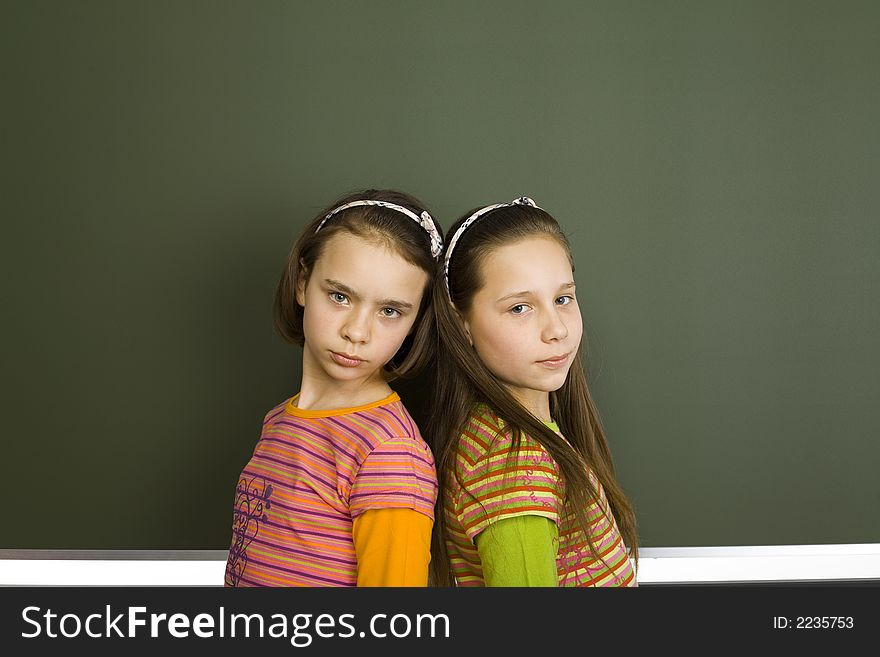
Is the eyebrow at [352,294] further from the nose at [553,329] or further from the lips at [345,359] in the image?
the nose at [553,329]

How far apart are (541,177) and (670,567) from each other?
0.72m

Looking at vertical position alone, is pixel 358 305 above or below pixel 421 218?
below

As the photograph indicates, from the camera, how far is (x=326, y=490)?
1099 mm

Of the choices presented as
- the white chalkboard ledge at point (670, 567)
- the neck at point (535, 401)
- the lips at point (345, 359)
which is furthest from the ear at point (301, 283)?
the white chalkboard ledge at point (670, 567)

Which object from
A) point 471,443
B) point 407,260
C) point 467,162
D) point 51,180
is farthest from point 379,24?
point 471,443

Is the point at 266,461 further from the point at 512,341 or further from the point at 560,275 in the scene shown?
the point at 560,275

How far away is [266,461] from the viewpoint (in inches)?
46.9

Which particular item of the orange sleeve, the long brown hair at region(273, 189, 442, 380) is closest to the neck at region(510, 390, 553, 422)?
the long brown hair at region(273, 189, 442, 380)

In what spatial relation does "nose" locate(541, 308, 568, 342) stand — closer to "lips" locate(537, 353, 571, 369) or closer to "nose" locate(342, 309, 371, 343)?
"lips" locate(537, 353, 571, 369)

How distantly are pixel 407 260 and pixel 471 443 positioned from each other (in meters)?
0.27

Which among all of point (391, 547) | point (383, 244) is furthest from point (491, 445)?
point (383, 244)

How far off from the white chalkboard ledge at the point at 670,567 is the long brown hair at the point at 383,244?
500mm

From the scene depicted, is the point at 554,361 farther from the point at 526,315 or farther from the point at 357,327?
the point at 357,327

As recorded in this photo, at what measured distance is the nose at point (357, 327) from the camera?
3.69ft
